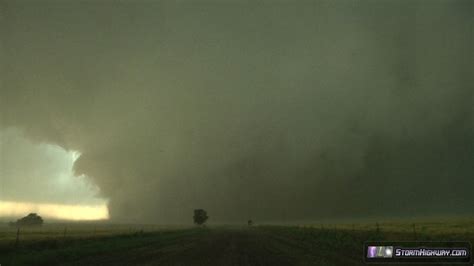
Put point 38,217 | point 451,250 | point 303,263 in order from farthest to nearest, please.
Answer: point 38,217
point 303,263
point 451,250

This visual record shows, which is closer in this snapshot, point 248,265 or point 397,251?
point 397,251

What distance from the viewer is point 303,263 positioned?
2450cm

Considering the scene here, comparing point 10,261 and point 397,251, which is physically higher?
point 397,251

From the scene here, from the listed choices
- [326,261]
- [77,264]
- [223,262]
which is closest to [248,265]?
[223,262]

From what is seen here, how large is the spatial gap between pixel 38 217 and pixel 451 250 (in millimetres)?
203264

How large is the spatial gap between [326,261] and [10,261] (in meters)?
23.0

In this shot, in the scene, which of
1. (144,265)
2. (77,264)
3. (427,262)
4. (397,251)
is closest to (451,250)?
(397,251)

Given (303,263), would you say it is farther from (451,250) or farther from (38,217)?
(38,217)

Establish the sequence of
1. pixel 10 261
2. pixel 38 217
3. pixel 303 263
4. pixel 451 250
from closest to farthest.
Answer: pixel 451 250 → pixel 303 263 → pixel 10 261 → pixel 38 217

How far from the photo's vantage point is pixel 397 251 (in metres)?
18.2

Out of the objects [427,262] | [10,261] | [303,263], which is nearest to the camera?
[427,262]

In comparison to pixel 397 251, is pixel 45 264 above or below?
below

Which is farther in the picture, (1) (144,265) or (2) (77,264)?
(2) (77,264)

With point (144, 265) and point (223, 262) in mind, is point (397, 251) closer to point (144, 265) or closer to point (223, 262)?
point (223, 262)
